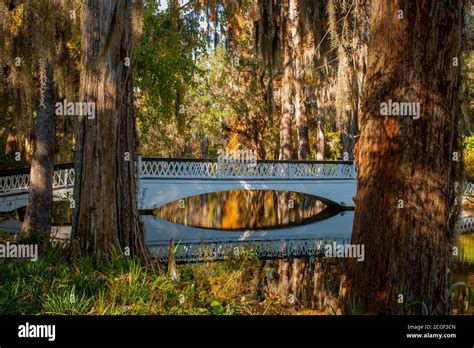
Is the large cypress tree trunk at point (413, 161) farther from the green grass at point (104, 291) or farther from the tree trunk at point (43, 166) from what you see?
the tree trunk at point (43, 166)

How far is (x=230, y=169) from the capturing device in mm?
21562

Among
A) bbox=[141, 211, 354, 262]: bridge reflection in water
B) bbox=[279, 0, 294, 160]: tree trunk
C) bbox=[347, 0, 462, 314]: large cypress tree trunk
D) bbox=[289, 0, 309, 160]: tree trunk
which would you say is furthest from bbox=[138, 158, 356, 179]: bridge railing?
bbox=[347, 0, 462, 314]: large cypress tree trunk

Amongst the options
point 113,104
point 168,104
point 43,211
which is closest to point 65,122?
point 168,104

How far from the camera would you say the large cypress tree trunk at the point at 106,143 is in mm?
5754

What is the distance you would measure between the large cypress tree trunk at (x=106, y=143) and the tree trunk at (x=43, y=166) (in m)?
4.43

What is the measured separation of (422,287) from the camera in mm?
3229

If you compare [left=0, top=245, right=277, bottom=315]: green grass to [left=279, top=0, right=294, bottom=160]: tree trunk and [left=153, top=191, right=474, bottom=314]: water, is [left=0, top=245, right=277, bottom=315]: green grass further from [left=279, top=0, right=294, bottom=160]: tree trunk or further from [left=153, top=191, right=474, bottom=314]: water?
[left=279, top=0, right=294, bottom=160]: tree trunk

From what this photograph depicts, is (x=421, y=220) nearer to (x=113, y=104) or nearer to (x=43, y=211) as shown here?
(x=113, y=104)

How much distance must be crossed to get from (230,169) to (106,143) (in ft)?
51.7

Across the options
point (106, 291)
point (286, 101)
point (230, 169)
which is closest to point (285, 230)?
point (230, 169)

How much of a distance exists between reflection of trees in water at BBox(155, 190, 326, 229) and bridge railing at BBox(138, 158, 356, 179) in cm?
186

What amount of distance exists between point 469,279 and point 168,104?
30.2 feet

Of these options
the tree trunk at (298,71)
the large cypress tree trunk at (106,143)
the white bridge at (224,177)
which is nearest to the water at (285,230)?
the white bridge at (224,177)

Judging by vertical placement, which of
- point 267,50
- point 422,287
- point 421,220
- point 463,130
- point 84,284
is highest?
point 267,50
